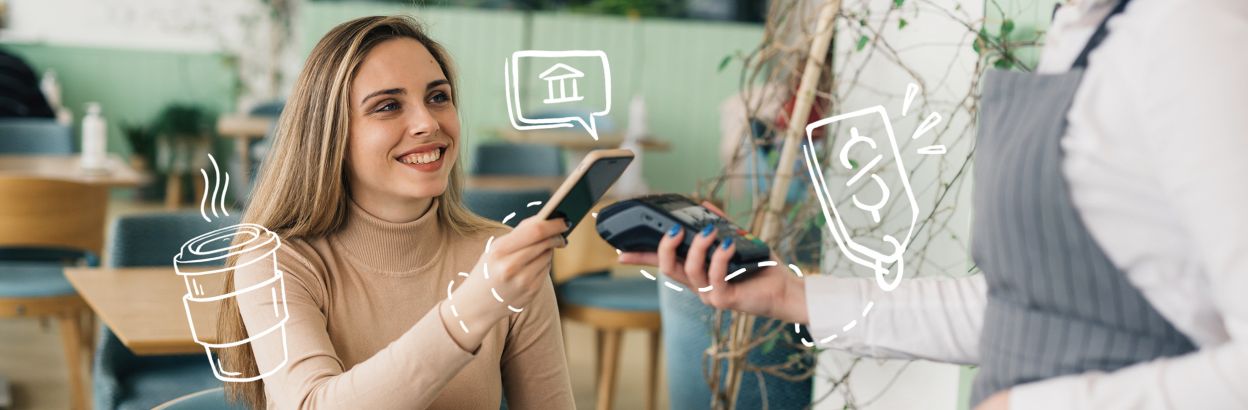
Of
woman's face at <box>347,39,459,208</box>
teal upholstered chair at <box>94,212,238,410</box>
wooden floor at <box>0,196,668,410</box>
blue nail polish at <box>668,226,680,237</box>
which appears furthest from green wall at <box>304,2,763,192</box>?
blue nail polish at <box>668,226,680,237</box>

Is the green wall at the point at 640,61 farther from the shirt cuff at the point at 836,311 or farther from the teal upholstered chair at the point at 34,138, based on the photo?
the shirt cuff at the point at 836,311

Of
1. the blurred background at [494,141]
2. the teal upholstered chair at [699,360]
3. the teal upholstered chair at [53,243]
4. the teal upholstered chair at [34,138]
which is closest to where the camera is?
the blurred background at [494,141]

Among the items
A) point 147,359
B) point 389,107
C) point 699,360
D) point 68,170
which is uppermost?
point 389,107

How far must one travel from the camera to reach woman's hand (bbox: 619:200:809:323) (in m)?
1.23

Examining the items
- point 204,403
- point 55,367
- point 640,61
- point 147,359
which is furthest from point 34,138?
Answer: point 204,403

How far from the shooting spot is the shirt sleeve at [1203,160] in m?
0.77

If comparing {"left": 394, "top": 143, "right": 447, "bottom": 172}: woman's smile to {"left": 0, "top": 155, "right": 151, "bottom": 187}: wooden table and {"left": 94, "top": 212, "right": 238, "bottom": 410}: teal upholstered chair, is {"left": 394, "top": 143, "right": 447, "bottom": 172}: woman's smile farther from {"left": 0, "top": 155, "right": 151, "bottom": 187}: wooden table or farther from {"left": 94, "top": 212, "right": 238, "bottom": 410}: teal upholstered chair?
{"left": 0, "top": 155, "right": 151, "bottom": 187}: wooden table

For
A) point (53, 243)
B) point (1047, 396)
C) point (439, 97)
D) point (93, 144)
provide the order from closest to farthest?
point (1047, 396) < point (439, 97) < point (53, 243) < point (93, 144)

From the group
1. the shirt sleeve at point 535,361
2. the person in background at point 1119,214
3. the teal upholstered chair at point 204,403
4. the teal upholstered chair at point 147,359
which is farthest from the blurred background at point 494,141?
the person in background at point 1119,214

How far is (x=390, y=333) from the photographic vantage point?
167cm

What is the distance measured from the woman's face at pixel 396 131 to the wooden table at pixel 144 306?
2.37ft

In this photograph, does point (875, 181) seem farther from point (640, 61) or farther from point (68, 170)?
point (640, 61)

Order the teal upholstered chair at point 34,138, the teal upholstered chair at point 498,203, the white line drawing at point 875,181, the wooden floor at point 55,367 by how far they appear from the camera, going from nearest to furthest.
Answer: the white line drawing at point 875,181
the teal upholstered chair at point 498,203
the wooden floor at point 55,367
the teal upholstered chair at point 34,138

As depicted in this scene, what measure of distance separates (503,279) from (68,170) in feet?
12.9
